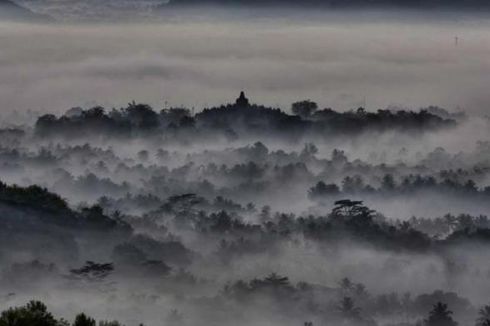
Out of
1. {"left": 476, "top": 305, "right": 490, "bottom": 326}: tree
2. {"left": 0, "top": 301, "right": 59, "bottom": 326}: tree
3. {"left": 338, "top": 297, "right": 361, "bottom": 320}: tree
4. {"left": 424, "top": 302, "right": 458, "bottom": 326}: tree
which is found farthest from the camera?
{"left": 476, "top": 305, "right": 490, "bottom": 326}: tree

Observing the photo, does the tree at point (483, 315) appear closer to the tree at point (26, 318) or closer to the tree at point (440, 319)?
the tree at point (440, 319)

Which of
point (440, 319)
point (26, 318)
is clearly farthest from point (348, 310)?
point (26, 318)

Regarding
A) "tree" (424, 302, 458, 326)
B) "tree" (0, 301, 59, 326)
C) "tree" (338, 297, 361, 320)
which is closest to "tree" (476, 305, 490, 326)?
"tree" (424, 302, 458, 326)

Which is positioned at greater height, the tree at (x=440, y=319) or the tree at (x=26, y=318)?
the tree at (x=440, y=319)

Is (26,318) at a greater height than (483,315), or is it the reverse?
(483,315)

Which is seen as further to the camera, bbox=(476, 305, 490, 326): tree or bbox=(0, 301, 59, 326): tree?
bbox=(476, 305, 490, 326): tree

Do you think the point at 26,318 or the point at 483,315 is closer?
the point at 26,318

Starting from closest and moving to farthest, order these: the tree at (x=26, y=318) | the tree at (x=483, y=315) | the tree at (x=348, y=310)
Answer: the tree at (x=26, y=318)
the tree at (x=348, y=310)
the tree at (x=483, y=315)

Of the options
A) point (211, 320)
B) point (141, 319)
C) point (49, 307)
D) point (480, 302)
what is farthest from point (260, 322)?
point (480, 302)

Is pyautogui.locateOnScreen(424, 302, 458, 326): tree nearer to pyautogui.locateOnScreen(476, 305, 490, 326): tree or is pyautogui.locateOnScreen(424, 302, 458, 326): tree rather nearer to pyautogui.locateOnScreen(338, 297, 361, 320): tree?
pyautogui.locateOnScreen(476, 305, 490, 326): tree

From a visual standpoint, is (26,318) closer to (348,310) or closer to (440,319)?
(440,319)

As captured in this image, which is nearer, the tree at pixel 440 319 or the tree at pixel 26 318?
the tree at pixel 26 318

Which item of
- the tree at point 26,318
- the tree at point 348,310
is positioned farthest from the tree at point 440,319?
the tree at point 26,318
